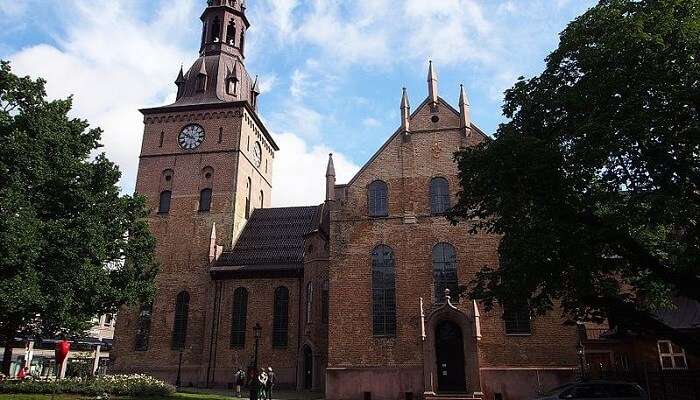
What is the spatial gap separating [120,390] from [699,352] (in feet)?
65.5

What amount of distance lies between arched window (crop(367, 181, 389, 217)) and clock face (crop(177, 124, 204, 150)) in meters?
17.6

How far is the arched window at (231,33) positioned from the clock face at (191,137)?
26.8ft

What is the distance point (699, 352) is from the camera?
12.9 m

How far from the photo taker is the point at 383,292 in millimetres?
25297

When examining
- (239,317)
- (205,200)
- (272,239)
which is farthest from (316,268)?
(205,200)

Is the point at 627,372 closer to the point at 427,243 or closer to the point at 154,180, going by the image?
Result: the point at 427,243

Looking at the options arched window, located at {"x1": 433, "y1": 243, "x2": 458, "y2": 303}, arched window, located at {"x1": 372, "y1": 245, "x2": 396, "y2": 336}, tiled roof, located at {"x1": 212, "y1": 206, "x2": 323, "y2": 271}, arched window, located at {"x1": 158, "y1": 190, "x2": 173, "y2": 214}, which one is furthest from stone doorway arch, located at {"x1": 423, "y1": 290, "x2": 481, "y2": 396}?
arched window, located at {"x1": 158, "y1": 190, "x2": 173, "y2": 214}

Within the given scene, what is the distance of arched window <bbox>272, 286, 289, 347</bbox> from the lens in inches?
1262

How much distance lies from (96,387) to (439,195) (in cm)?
1745

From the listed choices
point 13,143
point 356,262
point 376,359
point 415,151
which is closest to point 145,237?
point 13,143

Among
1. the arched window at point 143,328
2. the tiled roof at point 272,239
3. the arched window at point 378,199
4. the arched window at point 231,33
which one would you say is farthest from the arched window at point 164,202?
the arched window at point 378,199

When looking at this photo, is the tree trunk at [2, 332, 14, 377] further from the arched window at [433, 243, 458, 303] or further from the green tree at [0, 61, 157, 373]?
the arched window at [433, 243, 458, 303]

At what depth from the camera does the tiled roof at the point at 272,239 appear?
34.3m

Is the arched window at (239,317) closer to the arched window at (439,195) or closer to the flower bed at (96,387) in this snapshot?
the flower bed at (96,387)
